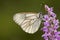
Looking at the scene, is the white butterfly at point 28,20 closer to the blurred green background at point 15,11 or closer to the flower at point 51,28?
the flower at point 51,28

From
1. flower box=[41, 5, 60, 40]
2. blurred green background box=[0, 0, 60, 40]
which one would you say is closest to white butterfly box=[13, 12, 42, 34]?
flower box=[41, 5, 60, 40]

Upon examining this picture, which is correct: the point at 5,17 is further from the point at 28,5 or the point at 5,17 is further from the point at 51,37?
the point at 51,37

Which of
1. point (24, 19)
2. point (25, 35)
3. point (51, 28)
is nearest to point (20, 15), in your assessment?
point (24, 19)

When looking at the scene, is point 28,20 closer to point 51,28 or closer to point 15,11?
point 51,28

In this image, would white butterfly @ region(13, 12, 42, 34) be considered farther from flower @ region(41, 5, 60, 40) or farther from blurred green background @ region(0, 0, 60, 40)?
blurred green background @ region(0, 0, 60, 40)

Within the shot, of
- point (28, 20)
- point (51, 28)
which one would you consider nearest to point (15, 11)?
point (28, 20)

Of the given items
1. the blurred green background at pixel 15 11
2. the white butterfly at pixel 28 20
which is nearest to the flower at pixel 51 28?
the white butterfly at pixel 28 20
